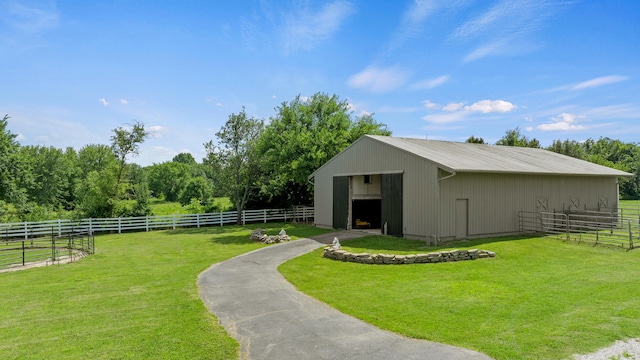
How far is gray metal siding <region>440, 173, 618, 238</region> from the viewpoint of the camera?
51.2ft

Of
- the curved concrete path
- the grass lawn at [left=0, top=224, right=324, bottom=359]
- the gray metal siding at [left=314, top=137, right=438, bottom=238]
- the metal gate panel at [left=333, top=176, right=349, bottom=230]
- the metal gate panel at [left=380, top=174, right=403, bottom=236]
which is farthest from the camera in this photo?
the metal gate panel at [left=333, top=176, right=349, bottom=230]

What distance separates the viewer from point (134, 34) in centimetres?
1404

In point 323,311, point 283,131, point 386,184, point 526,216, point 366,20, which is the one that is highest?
point 366,20

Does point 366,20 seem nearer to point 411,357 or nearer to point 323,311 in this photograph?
point 323,311

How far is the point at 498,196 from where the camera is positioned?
678 inches

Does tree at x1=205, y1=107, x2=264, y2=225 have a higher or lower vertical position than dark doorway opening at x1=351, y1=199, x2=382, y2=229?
higher

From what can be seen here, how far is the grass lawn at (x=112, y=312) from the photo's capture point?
18.9ft

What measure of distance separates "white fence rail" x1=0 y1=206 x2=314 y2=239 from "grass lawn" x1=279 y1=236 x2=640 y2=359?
1450 centimetres

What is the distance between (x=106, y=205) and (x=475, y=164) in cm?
2307

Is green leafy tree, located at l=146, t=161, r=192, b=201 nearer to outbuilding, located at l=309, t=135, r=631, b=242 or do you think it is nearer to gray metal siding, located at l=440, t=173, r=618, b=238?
outbuilding, located at l=309, t=135, r=631, b=242

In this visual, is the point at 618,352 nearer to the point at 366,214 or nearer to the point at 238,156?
the point at 366,214

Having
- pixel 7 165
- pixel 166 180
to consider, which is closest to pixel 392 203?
pixel 7 165

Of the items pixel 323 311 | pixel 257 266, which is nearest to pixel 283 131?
pixel 257 266

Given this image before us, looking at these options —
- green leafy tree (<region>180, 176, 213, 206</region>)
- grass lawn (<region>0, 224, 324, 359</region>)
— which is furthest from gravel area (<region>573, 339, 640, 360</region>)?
green leafy tree (<region>180, 176, 213, 206</region>)
